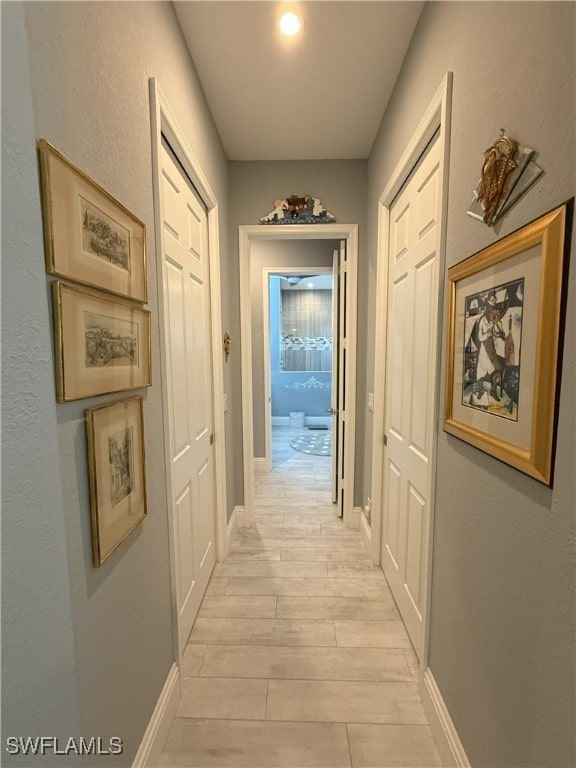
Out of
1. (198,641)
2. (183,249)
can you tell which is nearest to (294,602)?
(198,641)

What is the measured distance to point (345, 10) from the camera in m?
1.37

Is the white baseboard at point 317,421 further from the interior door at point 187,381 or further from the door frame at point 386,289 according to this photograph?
the interior door at point 187,381

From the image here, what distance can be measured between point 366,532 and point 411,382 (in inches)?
53.9

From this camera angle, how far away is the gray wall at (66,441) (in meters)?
0.58

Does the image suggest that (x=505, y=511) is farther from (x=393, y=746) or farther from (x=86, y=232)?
(x=86, y=232)

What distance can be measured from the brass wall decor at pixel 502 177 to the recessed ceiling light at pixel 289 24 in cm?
112

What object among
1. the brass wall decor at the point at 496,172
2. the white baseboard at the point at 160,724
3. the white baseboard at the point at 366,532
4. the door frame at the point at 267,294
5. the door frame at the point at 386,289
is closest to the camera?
the brass wall decor at the point at 496,172

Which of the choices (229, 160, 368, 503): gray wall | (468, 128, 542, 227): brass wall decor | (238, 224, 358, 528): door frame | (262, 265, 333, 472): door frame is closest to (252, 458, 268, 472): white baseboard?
(262, 265, 333, 472): door frame

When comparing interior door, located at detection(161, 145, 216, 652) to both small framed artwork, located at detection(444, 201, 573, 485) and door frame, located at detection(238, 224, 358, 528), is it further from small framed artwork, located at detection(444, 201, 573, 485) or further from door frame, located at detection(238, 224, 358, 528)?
small framed artwork, located at detection(444, 201, 573, 485)

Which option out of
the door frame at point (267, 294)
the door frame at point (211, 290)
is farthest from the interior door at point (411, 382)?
the door frame at point (267, 294)

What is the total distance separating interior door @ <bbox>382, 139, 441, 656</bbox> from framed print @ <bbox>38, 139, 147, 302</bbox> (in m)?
1.09

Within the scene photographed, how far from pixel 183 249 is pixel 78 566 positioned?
1.36 meters

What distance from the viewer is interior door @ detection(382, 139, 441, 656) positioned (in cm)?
138

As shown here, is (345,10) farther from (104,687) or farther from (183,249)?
(104,687)
